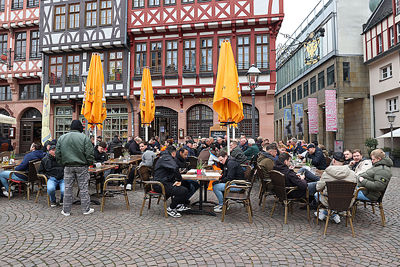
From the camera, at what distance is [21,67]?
20.8 metres

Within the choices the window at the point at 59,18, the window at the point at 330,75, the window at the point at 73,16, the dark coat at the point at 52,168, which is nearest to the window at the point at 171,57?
the window at the point at 73,16

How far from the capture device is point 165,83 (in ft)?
58.0

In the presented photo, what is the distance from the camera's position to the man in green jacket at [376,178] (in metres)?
4.98

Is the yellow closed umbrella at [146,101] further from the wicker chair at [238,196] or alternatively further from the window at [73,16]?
the window at [73,16]

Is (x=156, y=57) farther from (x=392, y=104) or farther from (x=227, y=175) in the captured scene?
(x=392, y=104)

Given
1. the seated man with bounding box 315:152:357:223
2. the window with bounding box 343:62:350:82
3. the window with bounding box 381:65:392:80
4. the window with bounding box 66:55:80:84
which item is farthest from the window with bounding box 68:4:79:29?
the window with bounding box 381:65:392:80

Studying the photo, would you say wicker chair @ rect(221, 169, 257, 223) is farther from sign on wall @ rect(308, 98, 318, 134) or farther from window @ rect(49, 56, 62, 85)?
sign on wall @ rect(308, 98, 318, 134)

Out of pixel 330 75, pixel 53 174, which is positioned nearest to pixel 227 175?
pixel 53 174

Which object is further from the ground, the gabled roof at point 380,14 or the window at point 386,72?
the gabled roof at point 380,14

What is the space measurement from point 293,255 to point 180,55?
15638mm

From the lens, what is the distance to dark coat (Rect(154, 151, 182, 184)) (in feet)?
18.2

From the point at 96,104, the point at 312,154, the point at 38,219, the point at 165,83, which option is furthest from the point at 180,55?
the point at 38,219

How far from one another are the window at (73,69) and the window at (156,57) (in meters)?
5.25

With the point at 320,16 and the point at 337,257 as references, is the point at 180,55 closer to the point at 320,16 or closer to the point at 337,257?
the point at 337,257
